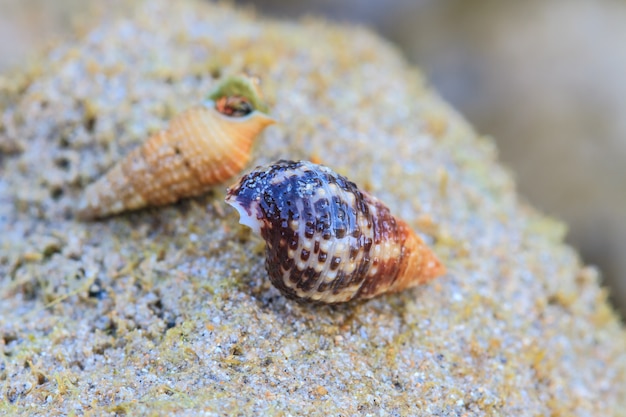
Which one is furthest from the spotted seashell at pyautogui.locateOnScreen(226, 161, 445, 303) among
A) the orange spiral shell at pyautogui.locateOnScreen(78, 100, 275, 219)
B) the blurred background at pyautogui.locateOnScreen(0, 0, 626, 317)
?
the blurred background at pyautogui.locateOnScreen(0, 0, 626, 317)

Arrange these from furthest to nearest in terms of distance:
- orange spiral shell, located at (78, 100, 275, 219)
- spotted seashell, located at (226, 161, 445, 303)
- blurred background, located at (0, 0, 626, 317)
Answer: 1. blurred background, located at (0, 0, 626, 317)
2. orange spiral shell, located at (78, 100, 275, 219)
3. spotted seashell, located at (226, 161, 445, 303)

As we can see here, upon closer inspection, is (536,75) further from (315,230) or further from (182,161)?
(315,230)

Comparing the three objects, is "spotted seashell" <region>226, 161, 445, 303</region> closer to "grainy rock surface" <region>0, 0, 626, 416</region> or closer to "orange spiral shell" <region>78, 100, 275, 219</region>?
"grainy rock surface" <region>0, 0, 626, 416</region>

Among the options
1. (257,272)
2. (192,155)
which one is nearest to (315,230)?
(257,272)

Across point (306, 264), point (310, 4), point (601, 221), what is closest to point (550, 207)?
point (601, 221)

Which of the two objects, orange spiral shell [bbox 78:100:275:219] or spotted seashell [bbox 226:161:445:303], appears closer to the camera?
spotted seashell [bbox 226:161:445:303]

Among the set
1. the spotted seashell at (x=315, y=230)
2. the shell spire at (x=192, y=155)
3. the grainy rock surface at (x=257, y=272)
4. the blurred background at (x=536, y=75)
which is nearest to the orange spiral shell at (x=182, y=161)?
the shell spire at (x=192, y=155)

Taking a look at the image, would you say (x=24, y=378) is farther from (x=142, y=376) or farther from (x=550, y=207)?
(x=550, y=207)
